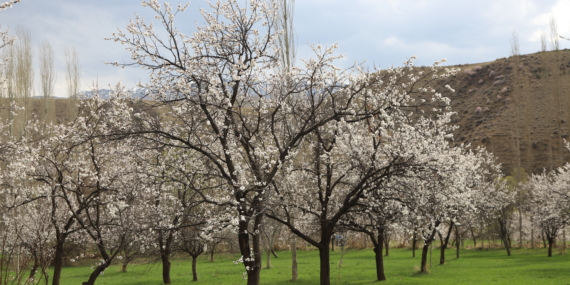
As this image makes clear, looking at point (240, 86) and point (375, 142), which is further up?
point (240, 86)

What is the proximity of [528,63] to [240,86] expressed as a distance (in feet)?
295

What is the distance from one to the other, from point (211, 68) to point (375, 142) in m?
7.55

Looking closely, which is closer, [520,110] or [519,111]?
[519,111]

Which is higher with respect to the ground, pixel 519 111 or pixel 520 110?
pixel 520 110

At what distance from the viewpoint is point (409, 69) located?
1265cm

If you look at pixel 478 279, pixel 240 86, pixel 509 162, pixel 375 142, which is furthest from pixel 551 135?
pixel 240 86

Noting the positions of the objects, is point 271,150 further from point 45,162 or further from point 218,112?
point 45,162

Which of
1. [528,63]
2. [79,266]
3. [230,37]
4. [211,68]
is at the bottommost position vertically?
[79,266]

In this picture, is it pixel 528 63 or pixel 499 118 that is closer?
pixel 499 118

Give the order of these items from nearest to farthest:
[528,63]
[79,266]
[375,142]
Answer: [375,142] < [79,266] < [528,63]

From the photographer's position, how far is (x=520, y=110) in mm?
70250

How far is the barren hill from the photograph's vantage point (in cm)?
6353

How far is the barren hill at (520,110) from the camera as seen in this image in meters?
63.5

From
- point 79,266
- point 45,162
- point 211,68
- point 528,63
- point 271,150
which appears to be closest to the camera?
point 271,150
